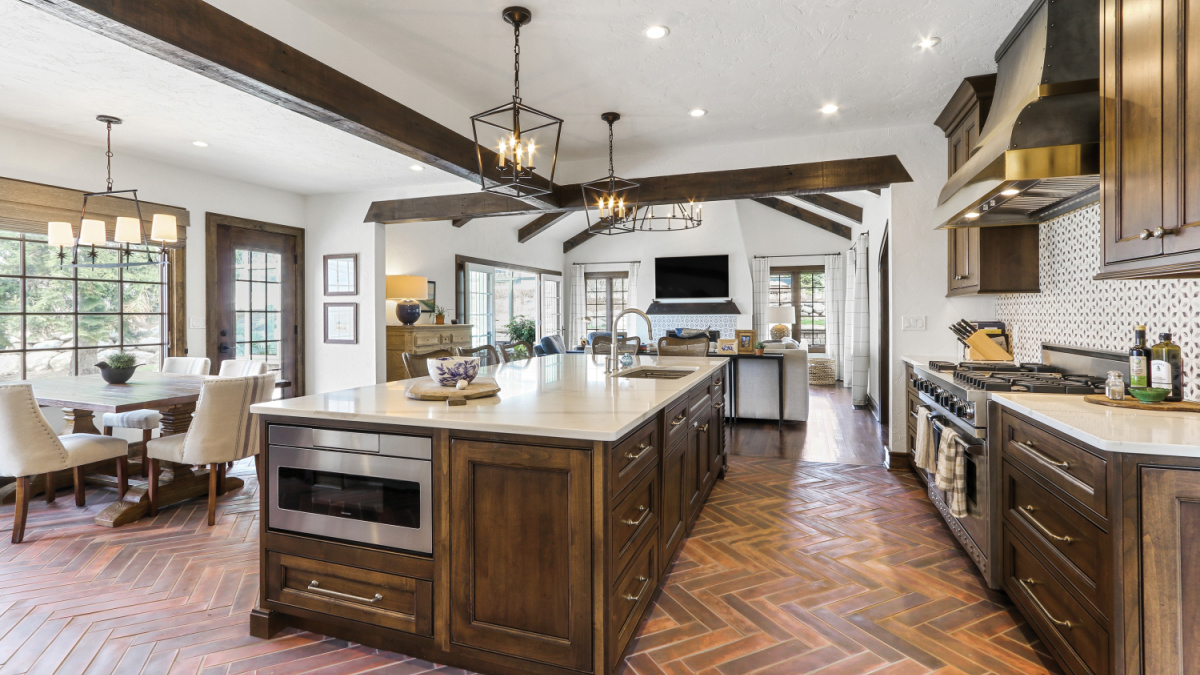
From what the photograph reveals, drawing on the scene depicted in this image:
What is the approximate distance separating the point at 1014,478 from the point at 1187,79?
4.45 feet

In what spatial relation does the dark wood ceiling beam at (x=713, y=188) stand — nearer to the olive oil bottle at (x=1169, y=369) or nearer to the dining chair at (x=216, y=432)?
the olive oil bottle at (x=1169, y=369)

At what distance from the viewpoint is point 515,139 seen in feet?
8.54

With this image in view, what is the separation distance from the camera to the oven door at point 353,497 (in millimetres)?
1887

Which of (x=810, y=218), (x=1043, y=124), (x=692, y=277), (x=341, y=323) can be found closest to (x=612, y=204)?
(x=1043, y=124)

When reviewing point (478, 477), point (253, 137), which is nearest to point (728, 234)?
point (253, 137)

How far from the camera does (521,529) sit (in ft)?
5.86

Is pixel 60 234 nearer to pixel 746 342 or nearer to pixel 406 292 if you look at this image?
pixel 406 292

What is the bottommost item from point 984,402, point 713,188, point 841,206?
point 984,402

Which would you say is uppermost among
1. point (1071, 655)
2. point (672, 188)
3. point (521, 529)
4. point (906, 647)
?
point (672, 188)

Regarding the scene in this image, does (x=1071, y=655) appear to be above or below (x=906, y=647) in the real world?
above

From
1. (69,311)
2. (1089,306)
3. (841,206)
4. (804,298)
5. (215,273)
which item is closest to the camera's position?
(1089,306)

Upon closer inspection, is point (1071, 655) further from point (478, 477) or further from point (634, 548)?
point (478, 477)

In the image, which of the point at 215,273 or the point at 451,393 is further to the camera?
the point at 215,273

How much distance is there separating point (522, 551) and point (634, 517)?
429mm
